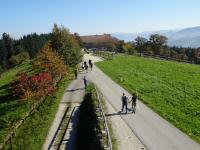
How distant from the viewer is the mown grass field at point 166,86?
103 ft

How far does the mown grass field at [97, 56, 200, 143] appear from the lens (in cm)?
3143

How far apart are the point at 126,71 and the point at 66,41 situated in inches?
463

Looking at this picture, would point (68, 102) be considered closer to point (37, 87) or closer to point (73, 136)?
point (37, 87)

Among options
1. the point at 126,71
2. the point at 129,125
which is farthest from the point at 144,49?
the point at 129,125

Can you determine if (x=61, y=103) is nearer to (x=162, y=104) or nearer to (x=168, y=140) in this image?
(x=162, y=104)

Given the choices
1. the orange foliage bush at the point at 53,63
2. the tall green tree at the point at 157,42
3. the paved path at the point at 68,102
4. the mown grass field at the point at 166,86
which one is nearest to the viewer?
the paved path at the point at 68,102

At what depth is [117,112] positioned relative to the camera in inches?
1299

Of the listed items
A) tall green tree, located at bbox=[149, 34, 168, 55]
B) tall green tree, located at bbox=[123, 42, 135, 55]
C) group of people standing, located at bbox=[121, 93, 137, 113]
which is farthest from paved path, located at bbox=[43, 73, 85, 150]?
tall green tree, located at bbox=[149, 34, 168, 55]

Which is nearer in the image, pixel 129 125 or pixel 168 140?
pixel 168 140

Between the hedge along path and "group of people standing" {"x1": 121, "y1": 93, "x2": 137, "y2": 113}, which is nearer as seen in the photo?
the hedge along path

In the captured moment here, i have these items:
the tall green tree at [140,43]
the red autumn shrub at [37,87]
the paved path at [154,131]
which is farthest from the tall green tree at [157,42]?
the paved path at [154,131]

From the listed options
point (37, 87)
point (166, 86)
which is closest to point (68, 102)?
point (37, 87)

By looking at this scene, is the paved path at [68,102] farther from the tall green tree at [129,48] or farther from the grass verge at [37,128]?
the tall green tree at [129,48]

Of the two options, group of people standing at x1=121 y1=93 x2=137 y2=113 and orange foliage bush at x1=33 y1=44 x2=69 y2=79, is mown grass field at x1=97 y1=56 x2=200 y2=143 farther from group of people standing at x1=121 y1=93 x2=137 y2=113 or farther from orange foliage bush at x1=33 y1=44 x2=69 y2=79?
orange foliage bush at x1=33 y1=44 x2=69 y2=79
